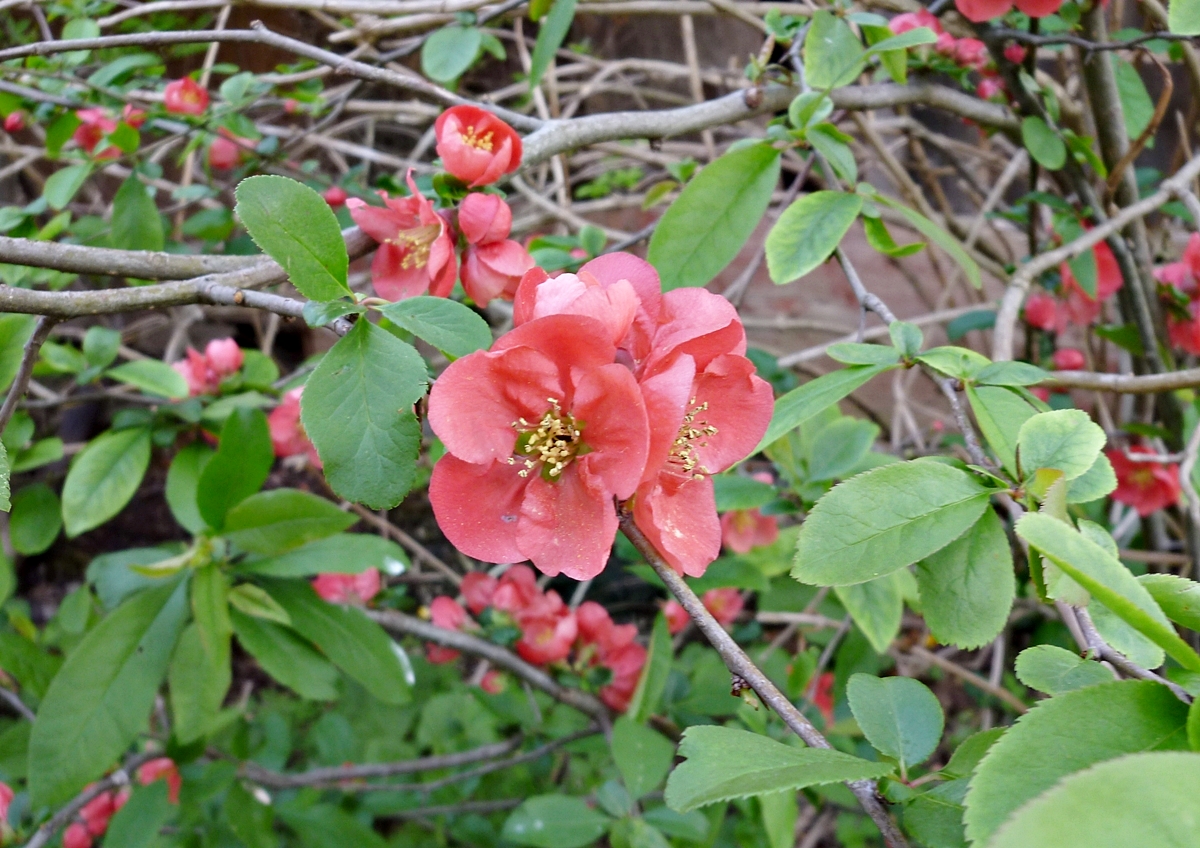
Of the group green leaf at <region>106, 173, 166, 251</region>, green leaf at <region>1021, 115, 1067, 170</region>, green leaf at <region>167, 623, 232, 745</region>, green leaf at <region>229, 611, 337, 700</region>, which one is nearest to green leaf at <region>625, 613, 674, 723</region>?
green leaf at <region>229, 611, 337, 700</region>

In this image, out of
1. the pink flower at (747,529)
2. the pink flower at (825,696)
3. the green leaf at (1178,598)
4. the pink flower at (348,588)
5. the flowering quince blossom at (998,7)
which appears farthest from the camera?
the pink flower at (825,696)

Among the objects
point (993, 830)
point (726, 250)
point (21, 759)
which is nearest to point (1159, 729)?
point (993, 830)

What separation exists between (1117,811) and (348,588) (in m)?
1.26

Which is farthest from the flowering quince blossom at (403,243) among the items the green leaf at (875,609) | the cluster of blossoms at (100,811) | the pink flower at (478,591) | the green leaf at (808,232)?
the cluster of blossoms at (100,811)

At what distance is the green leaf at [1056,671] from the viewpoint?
40cm

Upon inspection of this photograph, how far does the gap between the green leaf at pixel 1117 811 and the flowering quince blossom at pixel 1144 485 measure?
116 centimetres

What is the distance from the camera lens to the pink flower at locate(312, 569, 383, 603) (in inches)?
53.4

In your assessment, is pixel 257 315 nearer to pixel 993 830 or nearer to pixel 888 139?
pixel 888 139

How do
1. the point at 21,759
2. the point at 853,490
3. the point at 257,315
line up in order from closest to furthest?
the point at 853,490
the point at 21,759
the point at 257,315

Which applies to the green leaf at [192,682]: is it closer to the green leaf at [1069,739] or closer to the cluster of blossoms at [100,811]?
the cluster of blossoms at [100,811]

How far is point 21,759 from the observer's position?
1.19m

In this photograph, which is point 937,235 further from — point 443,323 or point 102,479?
point 102,479

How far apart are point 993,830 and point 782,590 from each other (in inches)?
39.6

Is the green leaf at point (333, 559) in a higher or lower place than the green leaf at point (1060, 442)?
lower
